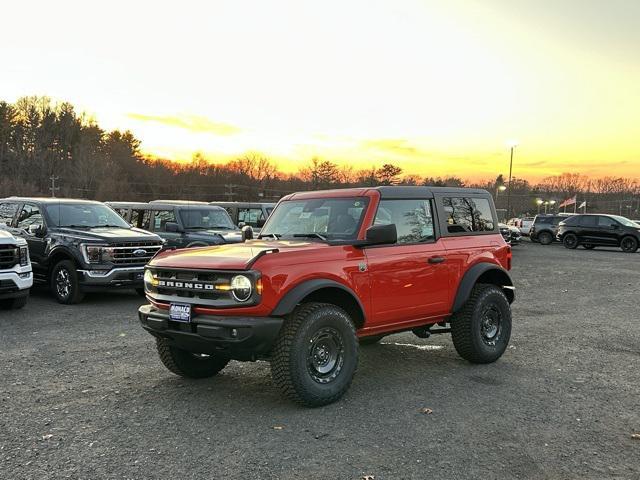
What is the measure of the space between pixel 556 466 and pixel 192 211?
11362 millimetres

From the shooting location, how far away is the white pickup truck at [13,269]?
29.9 ft

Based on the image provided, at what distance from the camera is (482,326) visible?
6.57 metres

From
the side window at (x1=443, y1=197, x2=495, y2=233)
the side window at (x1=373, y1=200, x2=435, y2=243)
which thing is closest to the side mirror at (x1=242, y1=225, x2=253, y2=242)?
the side window at (x1=373, y1=200, x2=435, y2=243)

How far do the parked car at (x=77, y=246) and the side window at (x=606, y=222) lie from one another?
2519 centimetres

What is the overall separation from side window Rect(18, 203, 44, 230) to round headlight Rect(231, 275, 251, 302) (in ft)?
26.4

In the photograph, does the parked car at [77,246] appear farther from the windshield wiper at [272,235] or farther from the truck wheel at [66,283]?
the windshield wiper at [272,235]

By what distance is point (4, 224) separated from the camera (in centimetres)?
1180

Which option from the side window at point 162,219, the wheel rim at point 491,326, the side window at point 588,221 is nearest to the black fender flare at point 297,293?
the wheel rim at point 491,326

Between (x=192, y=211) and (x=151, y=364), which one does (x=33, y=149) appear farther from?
(x=151, y=364)

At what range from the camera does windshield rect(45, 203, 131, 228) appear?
11.2 m

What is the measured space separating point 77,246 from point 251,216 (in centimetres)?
758

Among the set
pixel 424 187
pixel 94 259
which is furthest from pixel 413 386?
pixel 94 259

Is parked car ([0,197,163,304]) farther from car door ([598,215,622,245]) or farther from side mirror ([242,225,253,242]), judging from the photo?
car door ([598,215,622,245])

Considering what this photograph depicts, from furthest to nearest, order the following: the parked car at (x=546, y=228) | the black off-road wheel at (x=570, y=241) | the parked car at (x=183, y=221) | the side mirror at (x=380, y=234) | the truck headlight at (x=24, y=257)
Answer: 1. the parked car at (x=546, y=228)
2. the black off-road wheel at (x=570, y=241)
3. the parked car at (x=183, y=221)
4. the truck headlight at (x=24, y=257)
5. the side mirror at (x=380, y=234)
